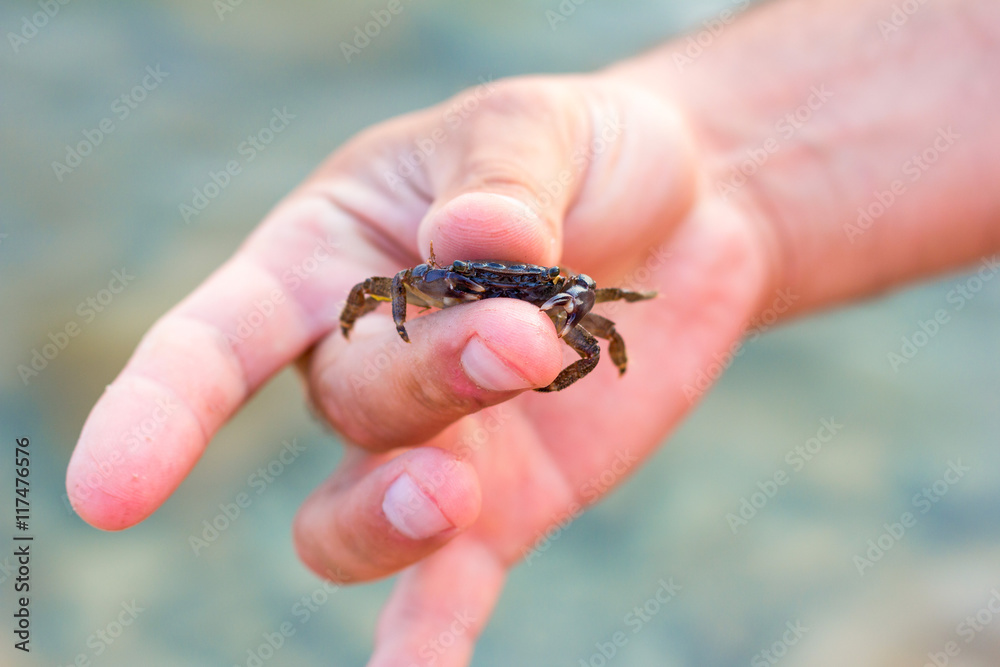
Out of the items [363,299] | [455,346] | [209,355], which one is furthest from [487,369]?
[209,355]

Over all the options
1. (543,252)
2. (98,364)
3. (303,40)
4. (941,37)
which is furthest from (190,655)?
(941,37)

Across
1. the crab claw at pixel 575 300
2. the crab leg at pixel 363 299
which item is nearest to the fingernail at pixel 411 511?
the crab leg at pixel 363 299

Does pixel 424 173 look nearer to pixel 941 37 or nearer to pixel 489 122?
pixel 489 122

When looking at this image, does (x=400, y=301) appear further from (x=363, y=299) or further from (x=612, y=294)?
(x=612, y=294)

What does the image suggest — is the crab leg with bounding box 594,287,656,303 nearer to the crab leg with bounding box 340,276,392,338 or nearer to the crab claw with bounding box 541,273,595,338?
the crab claw with bounding box 541,273,595,338

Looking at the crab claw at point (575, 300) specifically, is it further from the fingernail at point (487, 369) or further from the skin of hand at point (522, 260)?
the fingernail at point (487, 369)
